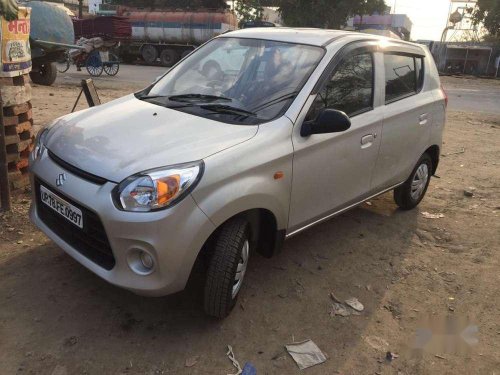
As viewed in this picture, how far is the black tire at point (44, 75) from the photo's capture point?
42.8 ft

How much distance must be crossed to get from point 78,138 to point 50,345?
1.23 metres

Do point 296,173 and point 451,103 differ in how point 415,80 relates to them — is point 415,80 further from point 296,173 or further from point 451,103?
point 451,103

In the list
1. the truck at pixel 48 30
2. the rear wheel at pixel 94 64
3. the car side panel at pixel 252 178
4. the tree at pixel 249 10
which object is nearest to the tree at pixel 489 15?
the tree at pixel 249 10

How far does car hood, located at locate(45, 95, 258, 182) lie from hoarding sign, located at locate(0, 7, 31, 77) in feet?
4.19

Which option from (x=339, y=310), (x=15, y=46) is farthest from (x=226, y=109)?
(x=15, y=46)

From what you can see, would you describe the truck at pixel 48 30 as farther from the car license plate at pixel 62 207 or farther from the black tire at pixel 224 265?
the black tire at pixel 224 265

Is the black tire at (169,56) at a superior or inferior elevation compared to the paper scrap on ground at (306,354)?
superior

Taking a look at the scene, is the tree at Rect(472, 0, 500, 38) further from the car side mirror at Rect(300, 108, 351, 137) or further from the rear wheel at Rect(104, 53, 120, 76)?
the car side mirror at Rect(300, 108, 351, 137)

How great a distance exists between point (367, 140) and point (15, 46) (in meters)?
3.21

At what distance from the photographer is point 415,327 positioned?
3041 millimetres

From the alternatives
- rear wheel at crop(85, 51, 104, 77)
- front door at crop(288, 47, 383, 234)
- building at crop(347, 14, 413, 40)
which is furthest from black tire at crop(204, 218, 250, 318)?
building at crop(347, 14, 413, 40)

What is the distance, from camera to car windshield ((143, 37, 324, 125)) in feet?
10.3

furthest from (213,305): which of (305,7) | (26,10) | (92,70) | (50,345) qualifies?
(305,7)

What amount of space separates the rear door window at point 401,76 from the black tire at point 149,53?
27508mm
